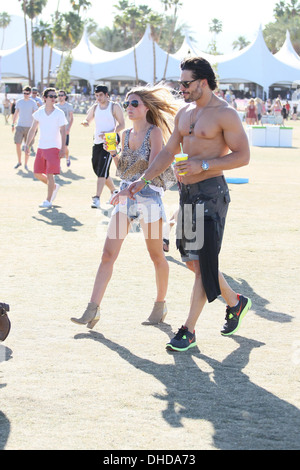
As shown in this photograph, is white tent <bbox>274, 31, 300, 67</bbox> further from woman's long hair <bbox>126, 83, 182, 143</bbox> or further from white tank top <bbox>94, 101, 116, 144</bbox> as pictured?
woman's long hair <bbox>126, 83, 182, 143</bbox>

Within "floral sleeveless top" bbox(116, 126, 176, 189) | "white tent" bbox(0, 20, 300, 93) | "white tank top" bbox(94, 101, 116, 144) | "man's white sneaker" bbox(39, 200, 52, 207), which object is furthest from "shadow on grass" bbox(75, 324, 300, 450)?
"white tent" bbox(0, 20, 300, 93)

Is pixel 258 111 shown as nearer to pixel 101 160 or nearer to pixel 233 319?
pixel 101 160

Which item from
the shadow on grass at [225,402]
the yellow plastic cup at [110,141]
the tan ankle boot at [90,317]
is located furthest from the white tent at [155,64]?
the shadow on grass at [225,402]

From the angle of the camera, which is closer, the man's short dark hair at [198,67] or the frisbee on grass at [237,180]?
the man's short dark hair at [198,67]

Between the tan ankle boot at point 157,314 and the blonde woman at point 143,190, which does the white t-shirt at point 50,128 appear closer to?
the blonde woman at point 143,190

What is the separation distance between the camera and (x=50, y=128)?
11297mm

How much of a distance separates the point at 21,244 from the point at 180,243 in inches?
154

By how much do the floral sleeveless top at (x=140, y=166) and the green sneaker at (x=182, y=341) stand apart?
1.24 m

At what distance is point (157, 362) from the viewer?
16.0 ft

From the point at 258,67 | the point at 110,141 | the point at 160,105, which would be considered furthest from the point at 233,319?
the point at 258,67

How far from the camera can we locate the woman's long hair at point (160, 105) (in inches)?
226

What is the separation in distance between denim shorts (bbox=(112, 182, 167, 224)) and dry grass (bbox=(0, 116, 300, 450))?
33.5 inches

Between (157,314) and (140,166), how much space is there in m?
1.17

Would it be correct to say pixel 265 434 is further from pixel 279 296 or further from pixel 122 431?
pixel 279 296
